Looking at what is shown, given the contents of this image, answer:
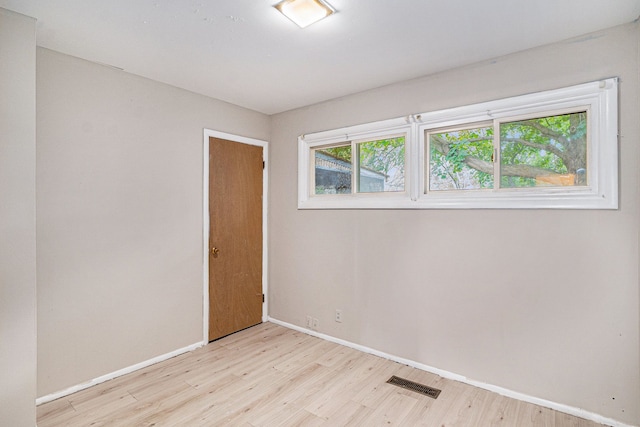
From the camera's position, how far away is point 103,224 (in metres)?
2.59

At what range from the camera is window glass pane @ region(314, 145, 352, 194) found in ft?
11.4

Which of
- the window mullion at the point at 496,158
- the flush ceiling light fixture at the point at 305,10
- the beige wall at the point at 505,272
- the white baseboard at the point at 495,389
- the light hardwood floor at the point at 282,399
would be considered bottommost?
the light hardwood floor at the point at 282,399

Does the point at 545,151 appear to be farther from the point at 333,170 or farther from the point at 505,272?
the point at 333,170

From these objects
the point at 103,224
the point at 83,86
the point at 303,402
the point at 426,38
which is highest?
the point at 426,38

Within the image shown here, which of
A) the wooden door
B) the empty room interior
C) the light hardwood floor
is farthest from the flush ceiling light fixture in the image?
the light hardwood floor

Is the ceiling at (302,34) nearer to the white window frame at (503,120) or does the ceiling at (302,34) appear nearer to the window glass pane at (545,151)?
the white window frame at (503,120)

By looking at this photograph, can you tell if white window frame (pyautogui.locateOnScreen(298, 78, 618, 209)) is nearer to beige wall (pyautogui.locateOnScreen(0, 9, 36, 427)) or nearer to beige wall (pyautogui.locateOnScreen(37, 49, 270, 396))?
Result: beige wall (pyautogui.locateOnScreen(37, 49, 270, 396))

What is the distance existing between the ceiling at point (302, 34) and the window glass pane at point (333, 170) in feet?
2.73

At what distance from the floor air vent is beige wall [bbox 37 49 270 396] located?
195 centimetres

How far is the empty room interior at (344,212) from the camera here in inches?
78.4

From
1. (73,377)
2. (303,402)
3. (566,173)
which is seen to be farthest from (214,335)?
(566,173)

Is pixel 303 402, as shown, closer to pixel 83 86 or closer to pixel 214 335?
pixel 214 335

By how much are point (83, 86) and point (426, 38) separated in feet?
8.36

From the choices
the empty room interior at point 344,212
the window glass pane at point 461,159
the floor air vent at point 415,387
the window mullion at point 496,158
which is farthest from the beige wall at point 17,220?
the window mullion at point 496,158
